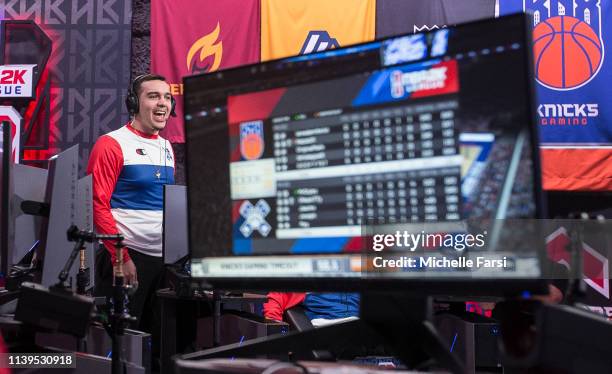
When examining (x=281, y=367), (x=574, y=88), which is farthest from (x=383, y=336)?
(x=574, y=88)

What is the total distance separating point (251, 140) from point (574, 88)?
4854 mm

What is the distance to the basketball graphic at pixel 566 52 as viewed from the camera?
5441 mm

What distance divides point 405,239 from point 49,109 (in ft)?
17.0

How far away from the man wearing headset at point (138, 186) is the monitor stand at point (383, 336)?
2.95 metres

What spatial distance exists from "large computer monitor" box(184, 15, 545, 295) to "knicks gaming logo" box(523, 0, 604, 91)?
4.73 metres

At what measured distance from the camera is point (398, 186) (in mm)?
1050

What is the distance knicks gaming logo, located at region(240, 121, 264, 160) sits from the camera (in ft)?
3.91

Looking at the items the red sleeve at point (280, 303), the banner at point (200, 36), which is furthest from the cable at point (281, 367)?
the banner at point (200, 36)

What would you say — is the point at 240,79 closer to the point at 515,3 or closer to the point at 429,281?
the point at 429,281

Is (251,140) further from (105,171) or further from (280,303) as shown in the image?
(105,171)

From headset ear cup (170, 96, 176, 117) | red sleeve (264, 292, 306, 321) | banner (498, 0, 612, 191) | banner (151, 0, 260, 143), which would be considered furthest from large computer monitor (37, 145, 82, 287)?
banner (498, 0, 612, 191)

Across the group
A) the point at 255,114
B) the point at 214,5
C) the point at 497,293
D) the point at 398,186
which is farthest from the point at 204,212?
the point at 214,5

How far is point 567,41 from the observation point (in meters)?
5.45

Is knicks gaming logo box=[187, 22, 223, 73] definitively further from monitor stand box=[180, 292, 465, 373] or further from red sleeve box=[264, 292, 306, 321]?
monitor stand box=[180, 292, 465, 373]
